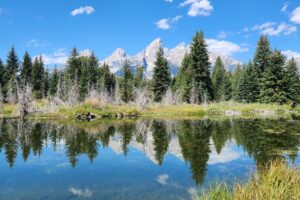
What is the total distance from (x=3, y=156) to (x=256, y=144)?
1187 centimetres

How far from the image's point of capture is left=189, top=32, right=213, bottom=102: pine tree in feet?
186

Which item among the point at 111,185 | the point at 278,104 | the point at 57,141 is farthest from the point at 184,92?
the point at 111,185

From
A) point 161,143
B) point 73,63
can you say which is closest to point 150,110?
point 161,143

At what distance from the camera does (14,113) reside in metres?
39.7

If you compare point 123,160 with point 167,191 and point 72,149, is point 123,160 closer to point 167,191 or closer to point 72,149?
point 72,149

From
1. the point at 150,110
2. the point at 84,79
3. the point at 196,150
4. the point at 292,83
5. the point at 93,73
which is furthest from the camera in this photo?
the point at 93,73

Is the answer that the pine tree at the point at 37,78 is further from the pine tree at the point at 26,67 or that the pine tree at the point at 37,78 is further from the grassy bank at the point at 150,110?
the grassy bank at the point at 150,110

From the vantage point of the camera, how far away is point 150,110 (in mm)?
43500

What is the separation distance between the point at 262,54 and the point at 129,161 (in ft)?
175

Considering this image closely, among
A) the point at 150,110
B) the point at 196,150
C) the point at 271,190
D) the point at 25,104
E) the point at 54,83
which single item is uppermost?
the point at 54,83

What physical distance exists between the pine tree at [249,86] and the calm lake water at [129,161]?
4082cm

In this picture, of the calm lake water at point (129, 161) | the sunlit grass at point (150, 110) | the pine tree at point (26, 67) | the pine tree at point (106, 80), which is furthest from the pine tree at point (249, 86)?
the pine tree at point (26, 67)

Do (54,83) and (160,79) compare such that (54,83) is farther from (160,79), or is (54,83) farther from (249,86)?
(249,86)

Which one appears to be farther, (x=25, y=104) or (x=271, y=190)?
(x=25, y=104)
